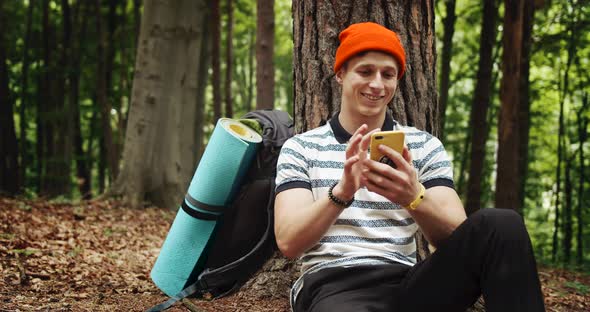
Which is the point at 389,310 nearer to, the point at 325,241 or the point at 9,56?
the point at 325,241

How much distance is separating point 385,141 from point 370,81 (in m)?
0.57

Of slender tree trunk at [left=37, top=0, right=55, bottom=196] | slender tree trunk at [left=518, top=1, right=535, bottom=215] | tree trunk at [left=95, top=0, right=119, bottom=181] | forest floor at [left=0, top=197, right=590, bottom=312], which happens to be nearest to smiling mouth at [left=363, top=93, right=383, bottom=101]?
forest floor at [left=0, top=197, right=590, bottom=312]

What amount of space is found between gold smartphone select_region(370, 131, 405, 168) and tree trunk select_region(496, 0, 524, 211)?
6999mm

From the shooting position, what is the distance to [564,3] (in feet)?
35.7

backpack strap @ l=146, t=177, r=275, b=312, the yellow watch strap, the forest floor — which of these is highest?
the yellow watch strap

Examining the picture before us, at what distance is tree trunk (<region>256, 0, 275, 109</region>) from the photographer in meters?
9.50

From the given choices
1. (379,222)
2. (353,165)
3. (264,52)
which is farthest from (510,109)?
(353,165)

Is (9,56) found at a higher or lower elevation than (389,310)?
higher

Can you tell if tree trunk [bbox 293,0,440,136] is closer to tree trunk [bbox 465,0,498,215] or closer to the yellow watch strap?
the yellow watch strap

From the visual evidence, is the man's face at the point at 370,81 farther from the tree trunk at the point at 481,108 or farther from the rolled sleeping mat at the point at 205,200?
the tree trunk at the point at 481,108

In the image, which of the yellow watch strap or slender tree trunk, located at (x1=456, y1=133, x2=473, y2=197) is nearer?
the yellow watch strap

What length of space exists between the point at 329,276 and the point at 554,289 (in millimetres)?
3883

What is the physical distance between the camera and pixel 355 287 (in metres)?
2.93

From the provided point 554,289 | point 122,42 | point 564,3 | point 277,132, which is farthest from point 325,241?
point 122,42
